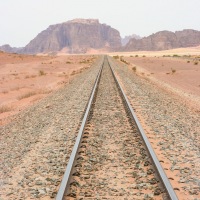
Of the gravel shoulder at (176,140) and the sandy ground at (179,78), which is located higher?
the gravel shoulder at (176,140)

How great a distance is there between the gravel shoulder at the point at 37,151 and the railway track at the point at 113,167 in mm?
316

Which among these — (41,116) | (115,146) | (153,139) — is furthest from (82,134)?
(41,116)

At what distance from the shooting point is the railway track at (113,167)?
4867 millimetres

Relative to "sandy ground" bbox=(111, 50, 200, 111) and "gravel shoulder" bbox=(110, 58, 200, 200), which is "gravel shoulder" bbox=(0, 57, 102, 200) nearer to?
"gravel shoulder" bbox=(110, 58, 200, 200)

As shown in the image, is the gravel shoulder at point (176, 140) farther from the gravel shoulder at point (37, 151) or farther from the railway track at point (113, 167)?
the gravel shoulder at point (37, 151)

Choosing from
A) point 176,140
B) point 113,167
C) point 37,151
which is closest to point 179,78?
point 176,140

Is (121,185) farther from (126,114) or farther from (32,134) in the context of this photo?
(126,114)

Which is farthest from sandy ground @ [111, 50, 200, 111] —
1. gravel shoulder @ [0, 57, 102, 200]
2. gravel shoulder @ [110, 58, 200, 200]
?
gravel shoulder @ [0, 57, 102, 200]

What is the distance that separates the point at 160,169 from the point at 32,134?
4666 millimetres

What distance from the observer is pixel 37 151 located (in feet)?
23.6

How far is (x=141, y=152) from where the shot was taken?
657cm

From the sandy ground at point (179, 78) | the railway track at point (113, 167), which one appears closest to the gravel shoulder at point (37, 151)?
the railway track at point (113, 167)

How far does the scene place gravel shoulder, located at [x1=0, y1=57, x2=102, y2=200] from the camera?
5270 mm

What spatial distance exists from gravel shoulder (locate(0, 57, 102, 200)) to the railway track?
32 centimetres
